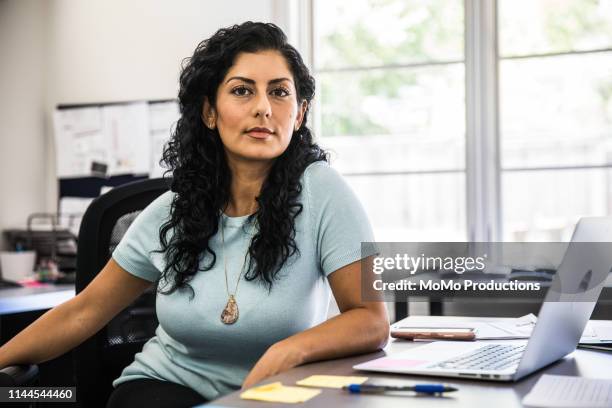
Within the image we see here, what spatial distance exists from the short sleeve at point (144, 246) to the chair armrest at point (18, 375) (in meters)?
0.28

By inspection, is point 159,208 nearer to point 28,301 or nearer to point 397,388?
point 397,388

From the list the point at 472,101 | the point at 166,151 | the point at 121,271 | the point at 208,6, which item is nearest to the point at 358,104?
the point at 472,101

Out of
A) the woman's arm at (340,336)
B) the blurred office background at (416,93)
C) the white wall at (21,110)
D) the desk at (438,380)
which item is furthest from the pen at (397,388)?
the white wall at (21,110)

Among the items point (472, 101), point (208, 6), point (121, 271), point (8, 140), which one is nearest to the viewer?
point (121, 271)

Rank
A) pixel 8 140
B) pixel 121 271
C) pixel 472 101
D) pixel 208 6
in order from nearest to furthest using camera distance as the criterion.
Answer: pixel 121 271
pixel 472 101
pixel 208 6
pixel 8 140

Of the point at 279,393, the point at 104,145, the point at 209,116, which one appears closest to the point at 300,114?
the point at 209,116

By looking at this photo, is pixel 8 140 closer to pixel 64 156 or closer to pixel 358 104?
pixel 64 156

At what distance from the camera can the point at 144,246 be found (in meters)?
1.63

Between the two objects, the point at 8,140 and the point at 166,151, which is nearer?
the point at 166,151

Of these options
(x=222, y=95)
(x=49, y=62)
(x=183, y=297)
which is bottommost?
(x=183, y=297)

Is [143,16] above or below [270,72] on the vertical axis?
above

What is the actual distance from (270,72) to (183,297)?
0.50m

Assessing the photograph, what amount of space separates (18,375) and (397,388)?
0.75 m

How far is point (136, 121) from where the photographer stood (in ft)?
12.4
